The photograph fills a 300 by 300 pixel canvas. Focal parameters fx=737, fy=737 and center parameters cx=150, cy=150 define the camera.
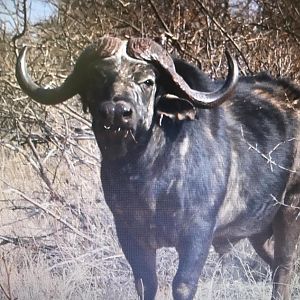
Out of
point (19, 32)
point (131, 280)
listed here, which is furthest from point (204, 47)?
point (131, 280)

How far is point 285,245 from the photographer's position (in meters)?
2.16

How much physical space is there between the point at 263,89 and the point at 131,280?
2.16 feet

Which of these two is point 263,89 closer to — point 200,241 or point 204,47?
point 204,47

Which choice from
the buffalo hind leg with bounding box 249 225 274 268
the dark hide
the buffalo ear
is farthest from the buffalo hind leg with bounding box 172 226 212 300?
the buffalo ear

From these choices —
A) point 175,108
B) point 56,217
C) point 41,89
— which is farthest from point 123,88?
point 56,217

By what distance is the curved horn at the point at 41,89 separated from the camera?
195cm

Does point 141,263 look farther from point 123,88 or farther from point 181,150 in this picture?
point 123,88

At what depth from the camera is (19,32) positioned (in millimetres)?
2070

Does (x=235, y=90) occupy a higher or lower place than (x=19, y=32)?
lower

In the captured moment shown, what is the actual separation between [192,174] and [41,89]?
46 cm

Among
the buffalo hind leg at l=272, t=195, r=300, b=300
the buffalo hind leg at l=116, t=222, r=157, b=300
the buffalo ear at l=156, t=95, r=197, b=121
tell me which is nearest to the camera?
the buffalo ear at l=156, t=95, r=197, b=121

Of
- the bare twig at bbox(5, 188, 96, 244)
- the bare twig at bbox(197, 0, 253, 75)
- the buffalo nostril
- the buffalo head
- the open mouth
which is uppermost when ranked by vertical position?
the bare twig at bbox(197, 0, 253, 75)

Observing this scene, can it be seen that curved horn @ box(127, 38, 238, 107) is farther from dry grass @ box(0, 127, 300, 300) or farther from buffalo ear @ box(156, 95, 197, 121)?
dry grass @ box(0, 127, 300, 300)

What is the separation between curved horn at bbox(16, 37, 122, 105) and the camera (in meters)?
1.93
